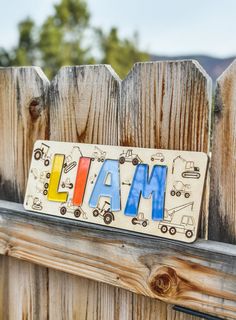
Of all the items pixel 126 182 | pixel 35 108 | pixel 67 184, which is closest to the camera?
pixel 126 182

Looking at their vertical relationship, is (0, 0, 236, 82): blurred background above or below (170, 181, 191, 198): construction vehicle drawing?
above

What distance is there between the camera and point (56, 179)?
4.31ft

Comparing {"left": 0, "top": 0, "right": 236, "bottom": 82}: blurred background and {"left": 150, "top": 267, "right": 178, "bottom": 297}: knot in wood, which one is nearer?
{"left": 150, "top": 267, "right": 178, "bottom": 297}: knot in wood

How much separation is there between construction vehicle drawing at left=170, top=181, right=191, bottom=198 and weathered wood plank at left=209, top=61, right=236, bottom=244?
68mm

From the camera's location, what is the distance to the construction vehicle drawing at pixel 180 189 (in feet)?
3.53

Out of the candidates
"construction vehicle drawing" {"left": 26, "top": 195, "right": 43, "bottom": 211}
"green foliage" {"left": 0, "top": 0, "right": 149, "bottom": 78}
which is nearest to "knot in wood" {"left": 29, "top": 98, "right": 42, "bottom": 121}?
"construction vehicle drawing" {"left": 26, "top": 195, "right": 43, "bottom": 211}

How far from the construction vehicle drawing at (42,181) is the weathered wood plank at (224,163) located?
0.50 m

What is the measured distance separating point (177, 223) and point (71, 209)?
33 cm

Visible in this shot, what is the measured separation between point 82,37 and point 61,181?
67.0 feet

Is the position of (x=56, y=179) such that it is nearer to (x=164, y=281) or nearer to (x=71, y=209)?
(x=71, y=209)

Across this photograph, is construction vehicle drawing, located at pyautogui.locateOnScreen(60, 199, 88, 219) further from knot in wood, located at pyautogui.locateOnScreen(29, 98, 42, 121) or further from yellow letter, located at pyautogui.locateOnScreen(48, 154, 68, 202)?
knot in wood, located at pyautogui.locateOnScreen(29, 98, 42, 121)

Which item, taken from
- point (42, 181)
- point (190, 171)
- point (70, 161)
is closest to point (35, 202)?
point (42, 181)

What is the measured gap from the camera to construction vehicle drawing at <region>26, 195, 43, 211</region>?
4.41 ft

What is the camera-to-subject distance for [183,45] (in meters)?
32.1
